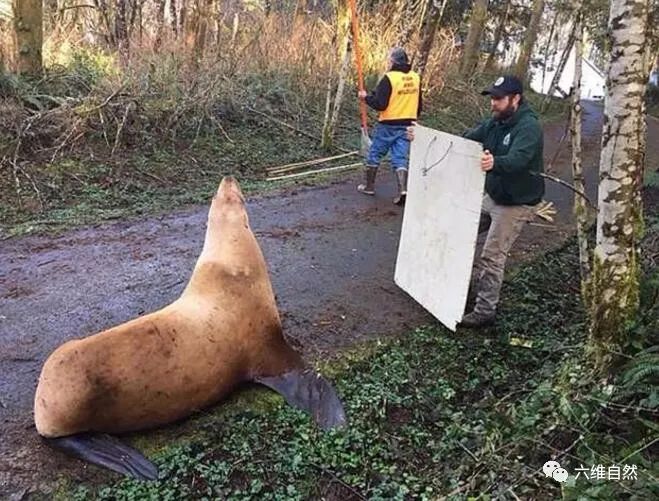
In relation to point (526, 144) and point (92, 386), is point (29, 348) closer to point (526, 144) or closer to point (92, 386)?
point (92, 386)

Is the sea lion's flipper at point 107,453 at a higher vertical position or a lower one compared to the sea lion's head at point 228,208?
lower

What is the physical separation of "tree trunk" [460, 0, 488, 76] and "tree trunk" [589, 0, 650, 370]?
15.7 meters

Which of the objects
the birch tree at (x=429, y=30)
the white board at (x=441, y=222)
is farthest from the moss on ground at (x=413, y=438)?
the birch tree at (x=429, y=30)

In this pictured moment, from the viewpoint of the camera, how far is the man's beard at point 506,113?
197 inches

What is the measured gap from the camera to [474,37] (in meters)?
18.9

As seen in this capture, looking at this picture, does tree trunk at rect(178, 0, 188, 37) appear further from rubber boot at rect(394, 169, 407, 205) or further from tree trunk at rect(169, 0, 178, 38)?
rubber boot at rect(394, 169, 407, 205)

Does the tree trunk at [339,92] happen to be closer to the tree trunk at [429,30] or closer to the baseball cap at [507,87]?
the tree trunk at [429,30]

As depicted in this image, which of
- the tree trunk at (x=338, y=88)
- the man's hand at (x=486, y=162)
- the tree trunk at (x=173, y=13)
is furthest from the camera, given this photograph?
the tree trunk at (x=173, y=13)

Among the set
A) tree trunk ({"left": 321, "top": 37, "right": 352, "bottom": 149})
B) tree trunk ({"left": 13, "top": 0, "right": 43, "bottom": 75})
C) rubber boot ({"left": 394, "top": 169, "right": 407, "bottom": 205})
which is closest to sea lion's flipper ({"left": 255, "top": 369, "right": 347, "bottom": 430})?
rubber boot ({"left": 394, "top": 169, "right": 407, "bottom": 205})

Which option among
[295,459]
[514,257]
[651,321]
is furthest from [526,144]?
[295,459]

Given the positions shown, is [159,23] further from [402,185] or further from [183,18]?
[402,185]

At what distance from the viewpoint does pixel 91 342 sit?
3.43 m

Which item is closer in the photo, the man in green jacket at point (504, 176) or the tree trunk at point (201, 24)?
the man in green jacket at point (504, 176)

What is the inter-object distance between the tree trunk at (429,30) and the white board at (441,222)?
9.83 m
